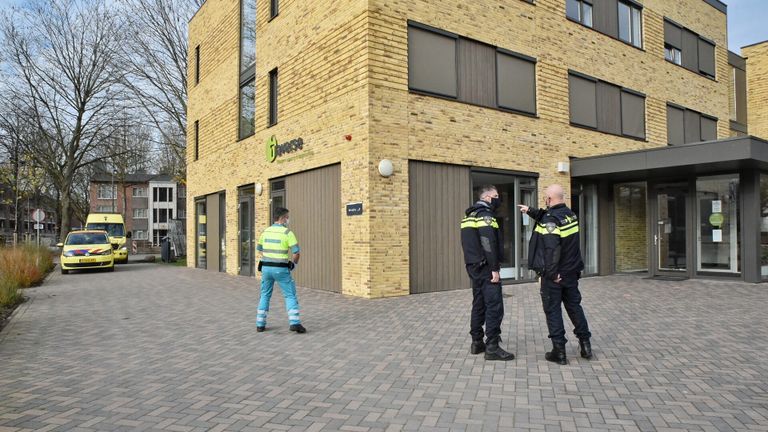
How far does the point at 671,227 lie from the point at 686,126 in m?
5.97

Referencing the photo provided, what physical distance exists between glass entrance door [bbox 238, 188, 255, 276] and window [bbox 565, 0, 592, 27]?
10.5 m

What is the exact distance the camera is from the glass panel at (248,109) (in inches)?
607

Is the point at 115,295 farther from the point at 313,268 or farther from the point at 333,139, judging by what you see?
the point at 333,139

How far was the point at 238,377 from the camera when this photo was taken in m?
4.83

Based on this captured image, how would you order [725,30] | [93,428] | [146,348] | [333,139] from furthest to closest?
[725,30]
[333,139]
[146,348]
[93,428]

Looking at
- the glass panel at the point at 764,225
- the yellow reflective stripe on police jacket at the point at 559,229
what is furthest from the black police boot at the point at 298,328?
the glass panel at the point at 764,225

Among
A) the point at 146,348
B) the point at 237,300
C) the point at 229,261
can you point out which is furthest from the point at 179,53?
the point at 146,348

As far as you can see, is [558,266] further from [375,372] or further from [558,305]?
[375,372]

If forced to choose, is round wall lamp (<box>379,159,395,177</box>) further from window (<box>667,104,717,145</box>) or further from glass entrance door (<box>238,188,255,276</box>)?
window (<box>667,104,717,145</box>)

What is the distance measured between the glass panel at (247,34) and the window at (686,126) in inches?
543

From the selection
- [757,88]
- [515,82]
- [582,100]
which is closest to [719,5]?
[757,88]

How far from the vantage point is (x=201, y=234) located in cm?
1998

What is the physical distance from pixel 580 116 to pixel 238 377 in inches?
491

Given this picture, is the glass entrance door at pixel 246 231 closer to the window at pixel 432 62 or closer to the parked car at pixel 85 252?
the parked car at pixel 85 252
